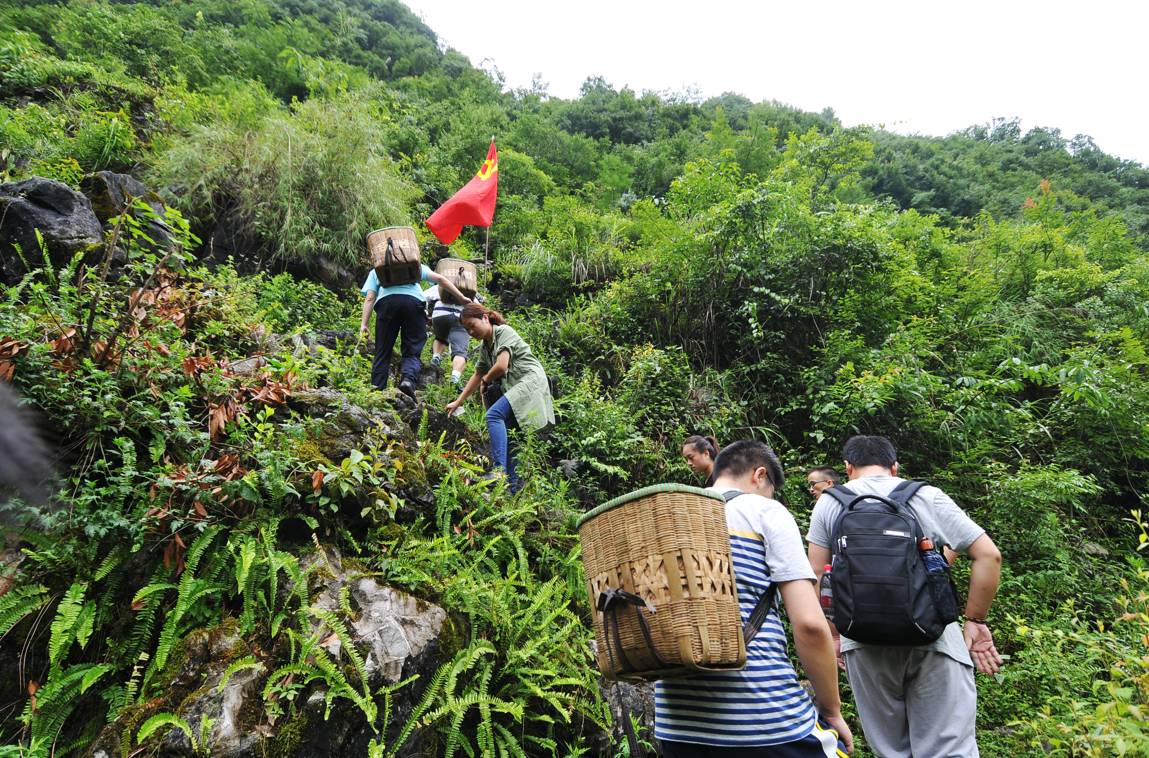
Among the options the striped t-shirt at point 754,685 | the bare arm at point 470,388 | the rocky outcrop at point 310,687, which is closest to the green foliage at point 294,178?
the bare arm at point 470,388

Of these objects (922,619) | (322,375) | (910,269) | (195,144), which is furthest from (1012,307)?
(195,144)

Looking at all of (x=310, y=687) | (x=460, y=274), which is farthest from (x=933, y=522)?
(x=460, y=274)

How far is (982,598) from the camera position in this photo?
287cm

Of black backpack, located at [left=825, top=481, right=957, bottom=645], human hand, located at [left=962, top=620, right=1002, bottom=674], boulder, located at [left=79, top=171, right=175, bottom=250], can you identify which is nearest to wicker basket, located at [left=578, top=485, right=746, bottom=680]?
black backpack, located at [left=825, top=481, right=957, bottom=645]

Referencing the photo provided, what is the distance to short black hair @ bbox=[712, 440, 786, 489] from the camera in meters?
2.73

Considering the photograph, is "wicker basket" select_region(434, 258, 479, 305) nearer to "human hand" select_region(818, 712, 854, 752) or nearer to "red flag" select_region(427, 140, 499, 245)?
"red flag" select_region(427, 140, 499, 245)

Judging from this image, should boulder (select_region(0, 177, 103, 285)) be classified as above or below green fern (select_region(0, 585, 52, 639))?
above

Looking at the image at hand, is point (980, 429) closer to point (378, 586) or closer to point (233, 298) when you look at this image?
point (378, 586)

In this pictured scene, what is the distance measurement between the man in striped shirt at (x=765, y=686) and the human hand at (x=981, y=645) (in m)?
1.06

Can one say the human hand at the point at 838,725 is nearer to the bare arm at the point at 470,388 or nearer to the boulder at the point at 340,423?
the boulder at the point at 340,423

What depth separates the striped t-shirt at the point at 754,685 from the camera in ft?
6.61

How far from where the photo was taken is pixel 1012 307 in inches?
348

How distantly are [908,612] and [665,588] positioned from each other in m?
1.40

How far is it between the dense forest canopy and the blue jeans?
220mm
